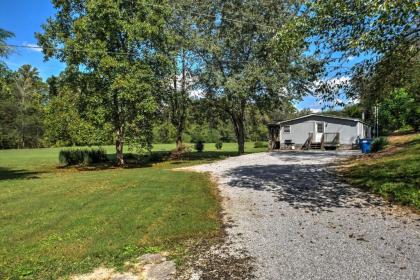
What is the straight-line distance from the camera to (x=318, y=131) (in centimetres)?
3144

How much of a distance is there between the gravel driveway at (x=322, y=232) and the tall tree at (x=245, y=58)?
40.5ft

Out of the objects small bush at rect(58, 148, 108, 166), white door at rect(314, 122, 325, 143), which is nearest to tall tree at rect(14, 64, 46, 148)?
small bush at rect(58, 148, 108, 166)

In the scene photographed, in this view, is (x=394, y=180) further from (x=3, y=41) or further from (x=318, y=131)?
(x=318, y=131)

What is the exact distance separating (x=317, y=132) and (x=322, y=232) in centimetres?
2686

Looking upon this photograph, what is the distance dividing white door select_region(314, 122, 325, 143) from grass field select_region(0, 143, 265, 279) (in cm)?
2273

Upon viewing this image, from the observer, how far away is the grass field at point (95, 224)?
4.96m

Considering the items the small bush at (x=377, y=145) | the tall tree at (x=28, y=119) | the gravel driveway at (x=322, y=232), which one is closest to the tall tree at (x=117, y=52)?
the gravel driveway at (x=322, y=232)

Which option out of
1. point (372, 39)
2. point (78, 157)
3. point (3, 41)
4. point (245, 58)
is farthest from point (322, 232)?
point (78, 157)

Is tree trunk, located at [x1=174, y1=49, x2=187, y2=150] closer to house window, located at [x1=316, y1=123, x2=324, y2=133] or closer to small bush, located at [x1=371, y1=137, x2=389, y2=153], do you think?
house window, located at [x1=316, y1=123, x2=324, y2=133]

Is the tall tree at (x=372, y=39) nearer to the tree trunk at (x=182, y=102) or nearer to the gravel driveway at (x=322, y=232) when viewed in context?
the gravel driveway at (x=322, y=232)

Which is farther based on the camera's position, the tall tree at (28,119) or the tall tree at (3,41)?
the tall tree at (28,119)

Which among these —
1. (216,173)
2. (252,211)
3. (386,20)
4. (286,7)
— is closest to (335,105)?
(386,20)

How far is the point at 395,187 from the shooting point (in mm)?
8891

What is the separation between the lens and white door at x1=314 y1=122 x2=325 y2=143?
31266 mm
